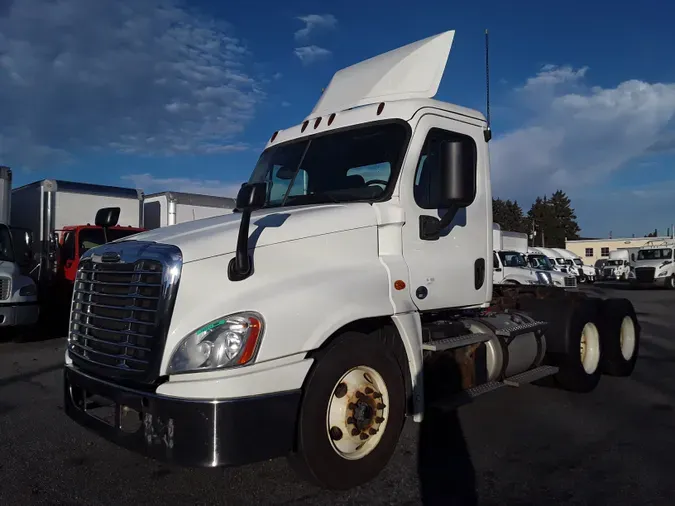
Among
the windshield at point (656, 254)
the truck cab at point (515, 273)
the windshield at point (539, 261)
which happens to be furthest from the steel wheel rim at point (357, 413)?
the windshield at point (656, 254)

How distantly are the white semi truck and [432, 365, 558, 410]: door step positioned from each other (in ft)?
0.09

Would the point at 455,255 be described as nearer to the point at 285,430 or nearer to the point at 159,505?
the point at 285,430

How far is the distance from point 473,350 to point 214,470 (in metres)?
2.36

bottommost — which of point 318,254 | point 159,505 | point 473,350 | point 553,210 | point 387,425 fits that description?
point 159,505

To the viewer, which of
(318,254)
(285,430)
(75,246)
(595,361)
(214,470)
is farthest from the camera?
(75,246)

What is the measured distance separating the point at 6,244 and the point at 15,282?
1137mm

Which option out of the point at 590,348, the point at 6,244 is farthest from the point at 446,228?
the point at 6,244

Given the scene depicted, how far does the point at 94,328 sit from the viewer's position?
12.7 ft

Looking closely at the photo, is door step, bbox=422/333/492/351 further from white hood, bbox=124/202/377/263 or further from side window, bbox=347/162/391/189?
side window, bbox=347/162/391/189

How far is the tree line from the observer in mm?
80438

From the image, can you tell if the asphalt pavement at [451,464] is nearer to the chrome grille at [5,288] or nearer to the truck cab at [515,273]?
the chrome grille at [5,288]

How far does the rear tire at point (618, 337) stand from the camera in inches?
287

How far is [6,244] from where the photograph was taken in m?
11.3

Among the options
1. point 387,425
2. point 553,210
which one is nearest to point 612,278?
point 553,210
